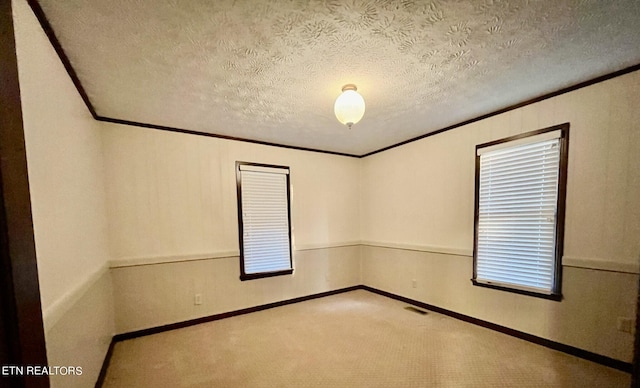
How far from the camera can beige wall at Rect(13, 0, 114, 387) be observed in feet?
3.55

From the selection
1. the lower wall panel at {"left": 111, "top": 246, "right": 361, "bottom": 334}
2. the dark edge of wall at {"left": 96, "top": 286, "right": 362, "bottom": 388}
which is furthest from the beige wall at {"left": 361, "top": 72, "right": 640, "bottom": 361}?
the dark edge of wall at {"left": 96, "top": 286, "right": 362, "bottom": 388}

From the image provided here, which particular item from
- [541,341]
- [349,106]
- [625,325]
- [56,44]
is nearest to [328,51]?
[349,106]

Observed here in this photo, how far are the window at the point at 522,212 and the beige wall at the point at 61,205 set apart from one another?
3464 mm

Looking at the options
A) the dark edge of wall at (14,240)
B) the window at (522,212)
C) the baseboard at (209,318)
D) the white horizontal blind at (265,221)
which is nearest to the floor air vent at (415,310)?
the window at (522,212)

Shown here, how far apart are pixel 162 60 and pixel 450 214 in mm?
3263

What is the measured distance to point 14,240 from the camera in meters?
0.66

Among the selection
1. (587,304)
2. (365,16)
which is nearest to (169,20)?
(365,16)

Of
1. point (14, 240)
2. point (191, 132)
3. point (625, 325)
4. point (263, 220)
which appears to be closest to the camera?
point (14, 240)

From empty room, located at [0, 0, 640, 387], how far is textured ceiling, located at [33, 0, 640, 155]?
0.02m

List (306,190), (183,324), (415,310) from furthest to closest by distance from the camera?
(306,190), (415,310), (183,324)

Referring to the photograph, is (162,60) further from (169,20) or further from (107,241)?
(107,241)

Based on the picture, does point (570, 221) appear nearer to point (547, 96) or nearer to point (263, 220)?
point (547, 96)

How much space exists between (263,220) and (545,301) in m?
3.21

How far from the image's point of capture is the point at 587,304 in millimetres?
2014
